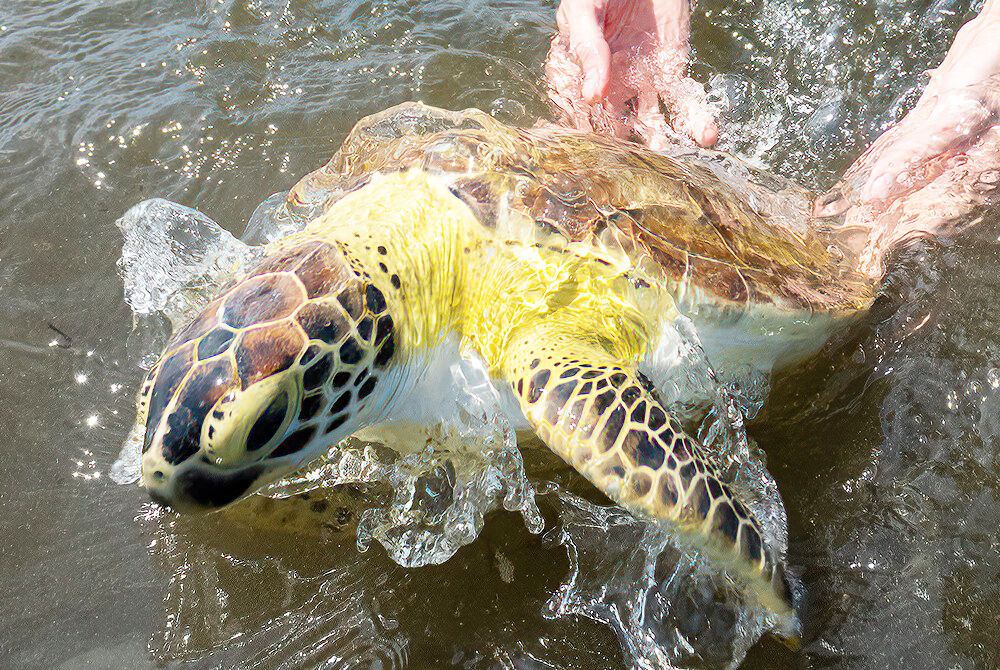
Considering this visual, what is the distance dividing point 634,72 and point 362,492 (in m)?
2.58

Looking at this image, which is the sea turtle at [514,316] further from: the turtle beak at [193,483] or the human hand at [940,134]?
the human hand at [940,134]

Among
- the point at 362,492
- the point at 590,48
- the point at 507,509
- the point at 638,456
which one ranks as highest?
the point at 590,48

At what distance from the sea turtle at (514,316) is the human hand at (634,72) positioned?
2.62 feet

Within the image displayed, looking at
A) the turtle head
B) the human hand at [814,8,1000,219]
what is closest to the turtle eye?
the turtle head

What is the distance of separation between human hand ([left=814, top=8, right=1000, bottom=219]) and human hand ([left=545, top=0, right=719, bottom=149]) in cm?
77

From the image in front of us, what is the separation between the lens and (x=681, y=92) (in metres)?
3.50

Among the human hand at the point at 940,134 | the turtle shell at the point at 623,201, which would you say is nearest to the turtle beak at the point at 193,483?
the turtle shell at the point at 623,201

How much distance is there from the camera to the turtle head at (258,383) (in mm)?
1309

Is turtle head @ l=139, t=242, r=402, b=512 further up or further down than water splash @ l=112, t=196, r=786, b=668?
further up

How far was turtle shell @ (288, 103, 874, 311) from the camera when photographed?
186cm

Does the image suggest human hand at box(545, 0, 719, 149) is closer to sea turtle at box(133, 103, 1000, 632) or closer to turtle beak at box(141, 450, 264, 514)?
A: sea turtle at box(133, 103, 1000, 632)

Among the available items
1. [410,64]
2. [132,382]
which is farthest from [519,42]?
[132,382]

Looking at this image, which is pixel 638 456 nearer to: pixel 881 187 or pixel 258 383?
pixel 258 383

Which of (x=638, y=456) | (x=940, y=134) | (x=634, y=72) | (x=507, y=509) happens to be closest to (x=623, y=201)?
(x=638, y=456)
